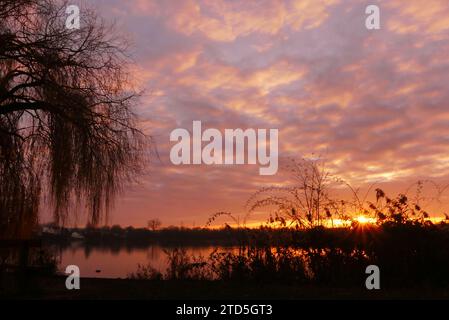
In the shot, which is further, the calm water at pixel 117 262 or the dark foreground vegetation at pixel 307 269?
the calm water at pixel 117 262

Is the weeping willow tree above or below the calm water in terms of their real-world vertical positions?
above

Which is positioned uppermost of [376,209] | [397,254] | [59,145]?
[59,145]

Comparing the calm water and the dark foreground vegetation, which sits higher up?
the dark foreground vegetation

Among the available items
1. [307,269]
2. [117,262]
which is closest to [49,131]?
[307,269]

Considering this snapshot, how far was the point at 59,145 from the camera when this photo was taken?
390 inches

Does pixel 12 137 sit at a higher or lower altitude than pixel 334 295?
higher

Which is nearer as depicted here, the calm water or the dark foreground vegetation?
the dark foreground vegetation

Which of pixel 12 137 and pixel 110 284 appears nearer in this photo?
pixel 110 284

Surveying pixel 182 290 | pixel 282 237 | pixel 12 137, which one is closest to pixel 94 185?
pixel 12 137

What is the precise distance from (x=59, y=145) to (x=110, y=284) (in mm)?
3040

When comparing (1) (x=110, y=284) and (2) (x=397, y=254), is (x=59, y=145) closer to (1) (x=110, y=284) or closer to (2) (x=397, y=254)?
(1) (x=110, y=284)

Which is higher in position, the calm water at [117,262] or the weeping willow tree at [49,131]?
the weeping willow tree at [49,131]
